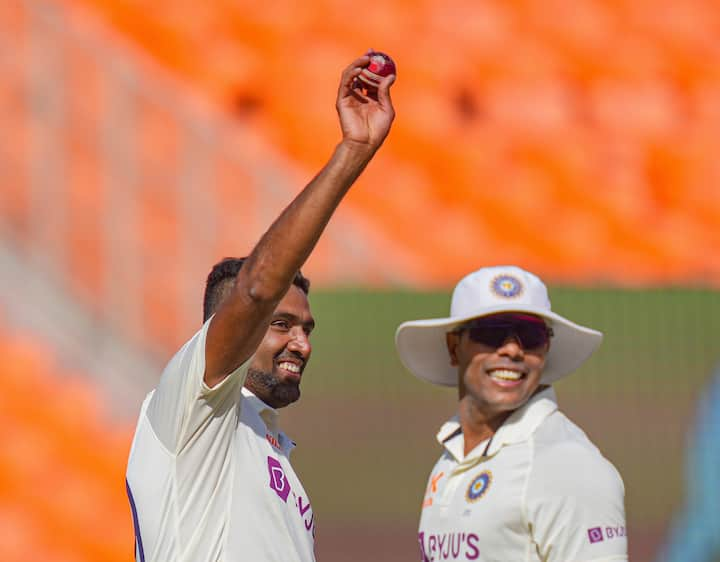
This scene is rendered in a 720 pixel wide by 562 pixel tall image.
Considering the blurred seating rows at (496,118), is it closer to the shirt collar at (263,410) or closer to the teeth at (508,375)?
the teeth at (508,375)

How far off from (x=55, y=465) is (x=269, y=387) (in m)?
4.22

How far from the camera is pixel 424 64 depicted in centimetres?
1000

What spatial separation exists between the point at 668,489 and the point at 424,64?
484 cm

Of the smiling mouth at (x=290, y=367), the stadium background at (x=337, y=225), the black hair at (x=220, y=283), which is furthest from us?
the stadium background at (x=337, y=225)

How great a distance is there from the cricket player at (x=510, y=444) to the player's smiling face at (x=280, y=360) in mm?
480

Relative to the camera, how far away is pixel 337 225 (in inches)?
281

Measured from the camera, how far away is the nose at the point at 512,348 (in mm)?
3277

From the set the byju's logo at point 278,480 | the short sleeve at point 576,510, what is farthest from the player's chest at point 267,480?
the short sleeve at point 576,510

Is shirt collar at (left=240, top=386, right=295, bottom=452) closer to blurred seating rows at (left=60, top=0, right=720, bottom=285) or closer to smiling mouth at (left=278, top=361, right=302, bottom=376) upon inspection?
smiling mouth at (left=278, top=361, right=302, bottom=376)

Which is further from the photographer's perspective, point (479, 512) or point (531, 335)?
point (531, 335)

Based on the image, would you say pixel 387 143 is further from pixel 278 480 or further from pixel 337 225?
pixel 278 480

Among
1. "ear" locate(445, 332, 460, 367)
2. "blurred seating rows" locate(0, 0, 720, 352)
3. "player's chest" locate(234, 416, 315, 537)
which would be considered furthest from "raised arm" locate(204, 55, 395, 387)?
"blurred seating rows" locate(0, 0, 720, 352)

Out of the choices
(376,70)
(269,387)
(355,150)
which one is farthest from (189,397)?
(376,70)

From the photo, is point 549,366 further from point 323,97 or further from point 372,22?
point 372,22
